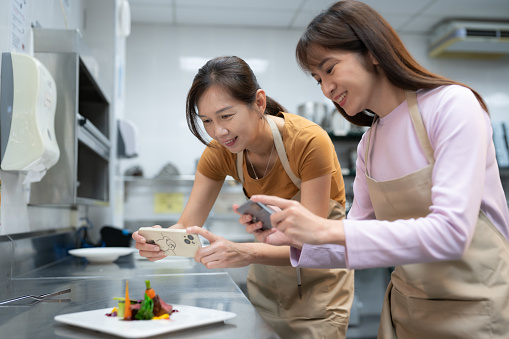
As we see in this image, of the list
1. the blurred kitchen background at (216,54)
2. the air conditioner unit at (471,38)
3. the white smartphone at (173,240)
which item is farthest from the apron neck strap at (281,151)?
the air conditioner unit at (471,38)

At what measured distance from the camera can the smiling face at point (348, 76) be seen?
1047 millimetres

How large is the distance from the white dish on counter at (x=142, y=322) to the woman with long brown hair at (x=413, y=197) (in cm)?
23

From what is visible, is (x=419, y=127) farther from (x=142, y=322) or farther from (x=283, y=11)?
(x=283, y=11)

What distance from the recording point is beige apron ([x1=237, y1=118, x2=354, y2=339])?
151 cm

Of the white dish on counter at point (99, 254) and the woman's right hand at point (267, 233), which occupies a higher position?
the woman's right hand at point (267, 233)

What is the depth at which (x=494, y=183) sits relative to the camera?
0.98 metres

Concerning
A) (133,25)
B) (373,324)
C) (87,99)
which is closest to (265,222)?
(87,99)

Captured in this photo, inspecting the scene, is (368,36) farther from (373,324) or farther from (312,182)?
A: (373,324)

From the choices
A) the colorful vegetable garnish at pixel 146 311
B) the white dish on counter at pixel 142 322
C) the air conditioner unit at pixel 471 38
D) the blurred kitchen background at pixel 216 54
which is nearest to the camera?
the white dish on counter at pixel 142 322

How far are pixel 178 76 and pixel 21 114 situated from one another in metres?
3.01

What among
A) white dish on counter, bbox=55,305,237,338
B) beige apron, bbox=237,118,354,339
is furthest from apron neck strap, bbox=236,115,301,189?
white dish on counter, bbox=55,305,237,338

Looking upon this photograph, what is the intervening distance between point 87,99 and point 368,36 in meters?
2.07

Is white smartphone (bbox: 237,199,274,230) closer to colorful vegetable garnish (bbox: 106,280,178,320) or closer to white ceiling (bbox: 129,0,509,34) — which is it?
colorful vegetable garnish (bbox: 106,280,178,320)

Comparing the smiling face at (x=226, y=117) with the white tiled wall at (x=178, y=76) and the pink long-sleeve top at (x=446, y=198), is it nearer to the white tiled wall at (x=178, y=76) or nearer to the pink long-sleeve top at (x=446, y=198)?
the pink long-sleeve top at (x=446, y=198)
